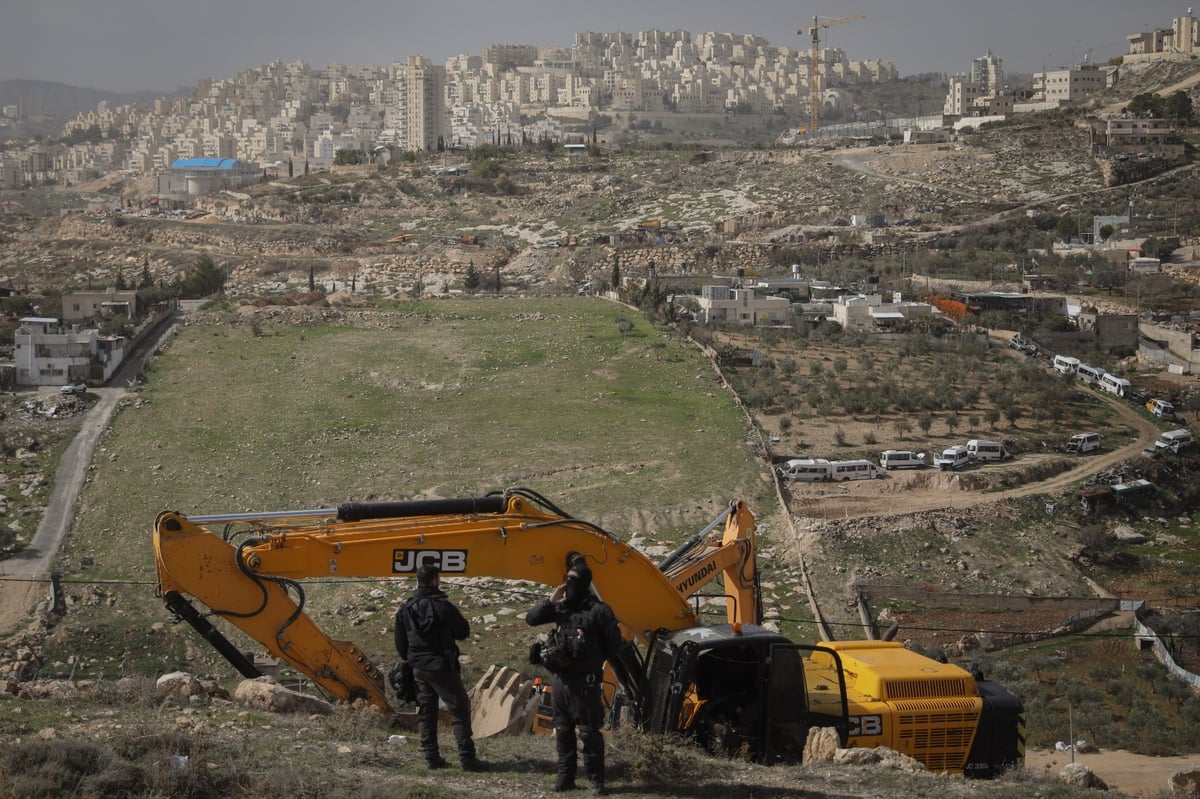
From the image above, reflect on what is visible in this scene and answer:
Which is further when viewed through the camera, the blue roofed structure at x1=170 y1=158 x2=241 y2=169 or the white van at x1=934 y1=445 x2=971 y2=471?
the blue roofed structure at x1=170 y1=158 x2=241 y2=169

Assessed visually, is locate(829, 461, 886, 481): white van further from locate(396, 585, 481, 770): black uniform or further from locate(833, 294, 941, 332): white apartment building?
locate(396, 585, 481, 770): black uniform

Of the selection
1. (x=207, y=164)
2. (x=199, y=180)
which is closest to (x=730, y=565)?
(x=199, y=180)

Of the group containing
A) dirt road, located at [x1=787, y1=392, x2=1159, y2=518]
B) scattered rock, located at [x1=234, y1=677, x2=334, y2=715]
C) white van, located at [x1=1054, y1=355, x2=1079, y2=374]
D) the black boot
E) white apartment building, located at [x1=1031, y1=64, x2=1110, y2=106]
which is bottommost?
dirt road, located at [x1=787, y1=392, x2=1159, y2=518]

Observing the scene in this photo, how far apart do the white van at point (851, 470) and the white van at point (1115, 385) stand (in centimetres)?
1020

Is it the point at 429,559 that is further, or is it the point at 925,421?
the point at 925,421

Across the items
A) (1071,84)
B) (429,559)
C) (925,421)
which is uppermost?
(1071,84)

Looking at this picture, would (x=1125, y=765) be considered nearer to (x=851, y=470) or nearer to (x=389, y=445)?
(x=851, y=470)

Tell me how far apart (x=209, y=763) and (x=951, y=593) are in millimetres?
14566

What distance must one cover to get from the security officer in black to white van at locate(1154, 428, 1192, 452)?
22566 millimetres

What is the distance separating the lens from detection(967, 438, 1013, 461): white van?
25734 mm

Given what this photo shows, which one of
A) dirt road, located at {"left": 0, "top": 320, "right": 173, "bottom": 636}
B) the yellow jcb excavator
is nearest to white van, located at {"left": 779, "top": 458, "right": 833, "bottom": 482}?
dirt road, located at {"left": 0, "top": 320, "right": 173, "bottom": 636}

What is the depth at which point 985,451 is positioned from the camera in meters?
25.8

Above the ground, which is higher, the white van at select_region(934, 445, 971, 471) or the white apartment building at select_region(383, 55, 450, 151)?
the white apartment building at select_region(383, 55, 450, 151)

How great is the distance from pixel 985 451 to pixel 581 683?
20.0 meters
